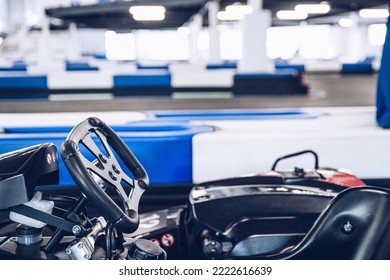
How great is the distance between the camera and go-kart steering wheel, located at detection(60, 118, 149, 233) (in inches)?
27.5

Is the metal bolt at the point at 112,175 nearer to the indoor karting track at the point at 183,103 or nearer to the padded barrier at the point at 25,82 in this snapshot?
the indoor karting track at the point at 183,103

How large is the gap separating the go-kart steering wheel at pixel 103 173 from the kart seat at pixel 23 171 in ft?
0.20

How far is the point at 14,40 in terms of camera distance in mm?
10242

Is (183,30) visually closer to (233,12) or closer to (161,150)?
(233,12)

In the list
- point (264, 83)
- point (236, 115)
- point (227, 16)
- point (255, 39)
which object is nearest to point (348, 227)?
point (236, 115)

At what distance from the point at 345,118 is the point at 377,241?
1.44m

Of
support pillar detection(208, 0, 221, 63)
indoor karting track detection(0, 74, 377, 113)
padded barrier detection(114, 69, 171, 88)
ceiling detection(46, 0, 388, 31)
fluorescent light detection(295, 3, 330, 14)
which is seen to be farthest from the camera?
fluorescent light detection(295, 3, 330, 14)

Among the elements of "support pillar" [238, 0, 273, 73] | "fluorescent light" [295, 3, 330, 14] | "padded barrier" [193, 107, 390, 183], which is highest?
"fluorescent light" [295, 3, 330, 14]

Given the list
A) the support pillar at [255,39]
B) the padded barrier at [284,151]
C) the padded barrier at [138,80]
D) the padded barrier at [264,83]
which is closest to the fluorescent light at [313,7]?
the padded barrier at [264,83]

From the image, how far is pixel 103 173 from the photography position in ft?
2.56

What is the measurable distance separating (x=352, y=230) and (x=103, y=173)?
0.43 meters

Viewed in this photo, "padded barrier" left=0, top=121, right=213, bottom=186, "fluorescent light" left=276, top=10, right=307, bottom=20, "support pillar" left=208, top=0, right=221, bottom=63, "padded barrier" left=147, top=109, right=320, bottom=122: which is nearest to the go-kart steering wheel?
"padded barrier" left=0, top=121, right=213, bottom=186

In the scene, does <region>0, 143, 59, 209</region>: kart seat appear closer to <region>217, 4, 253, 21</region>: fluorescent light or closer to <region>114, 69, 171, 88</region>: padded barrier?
<region>114, 69, 171, 88</region>: padded barrier

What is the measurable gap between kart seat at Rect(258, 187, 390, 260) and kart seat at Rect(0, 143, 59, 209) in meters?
0.46
